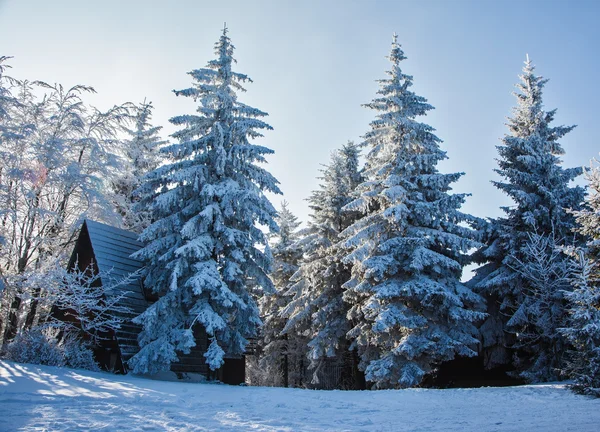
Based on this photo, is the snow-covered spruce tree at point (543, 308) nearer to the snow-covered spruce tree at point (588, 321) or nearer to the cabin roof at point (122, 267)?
the snow-covered spruce tree at point (588, 321)

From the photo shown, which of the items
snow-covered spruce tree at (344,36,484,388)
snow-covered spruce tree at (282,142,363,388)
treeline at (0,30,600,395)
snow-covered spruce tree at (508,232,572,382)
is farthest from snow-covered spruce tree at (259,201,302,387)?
snow-covered spruce tree at (508,232,572,382)

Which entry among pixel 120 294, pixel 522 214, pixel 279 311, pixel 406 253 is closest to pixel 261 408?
pixel 120 294

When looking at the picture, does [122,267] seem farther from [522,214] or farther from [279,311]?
[522,214]

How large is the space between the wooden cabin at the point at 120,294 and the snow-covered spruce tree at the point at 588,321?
12.2 m

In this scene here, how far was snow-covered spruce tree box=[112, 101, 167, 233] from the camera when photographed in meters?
23.6

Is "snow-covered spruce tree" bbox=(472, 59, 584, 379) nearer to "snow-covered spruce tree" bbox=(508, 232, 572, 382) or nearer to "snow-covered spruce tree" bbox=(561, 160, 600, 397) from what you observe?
"snow-covered spruce tree" bbox=(508, 232, 572, 382)

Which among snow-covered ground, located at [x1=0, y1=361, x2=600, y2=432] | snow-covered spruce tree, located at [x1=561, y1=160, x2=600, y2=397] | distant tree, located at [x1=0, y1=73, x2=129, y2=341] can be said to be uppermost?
distant tree, located at [x1=0, y1=73, x2=129, y2=341]

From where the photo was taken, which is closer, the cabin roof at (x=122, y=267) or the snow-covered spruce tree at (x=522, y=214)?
the cabin roof at (x=122, y=267)

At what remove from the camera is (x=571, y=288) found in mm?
18281

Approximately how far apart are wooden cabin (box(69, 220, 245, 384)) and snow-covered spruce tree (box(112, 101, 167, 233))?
11.4 feet

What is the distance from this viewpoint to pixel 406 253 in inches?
735

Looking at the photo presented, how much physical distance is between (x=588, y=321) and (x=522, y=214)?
27.1 feet

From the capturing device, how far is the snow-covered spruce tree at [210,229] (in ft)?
50.7

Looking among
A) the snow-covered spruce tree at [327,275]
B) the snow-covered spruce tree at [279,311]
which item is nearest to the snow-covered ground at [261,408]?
the snow-covered spruce tree at [327,275]
